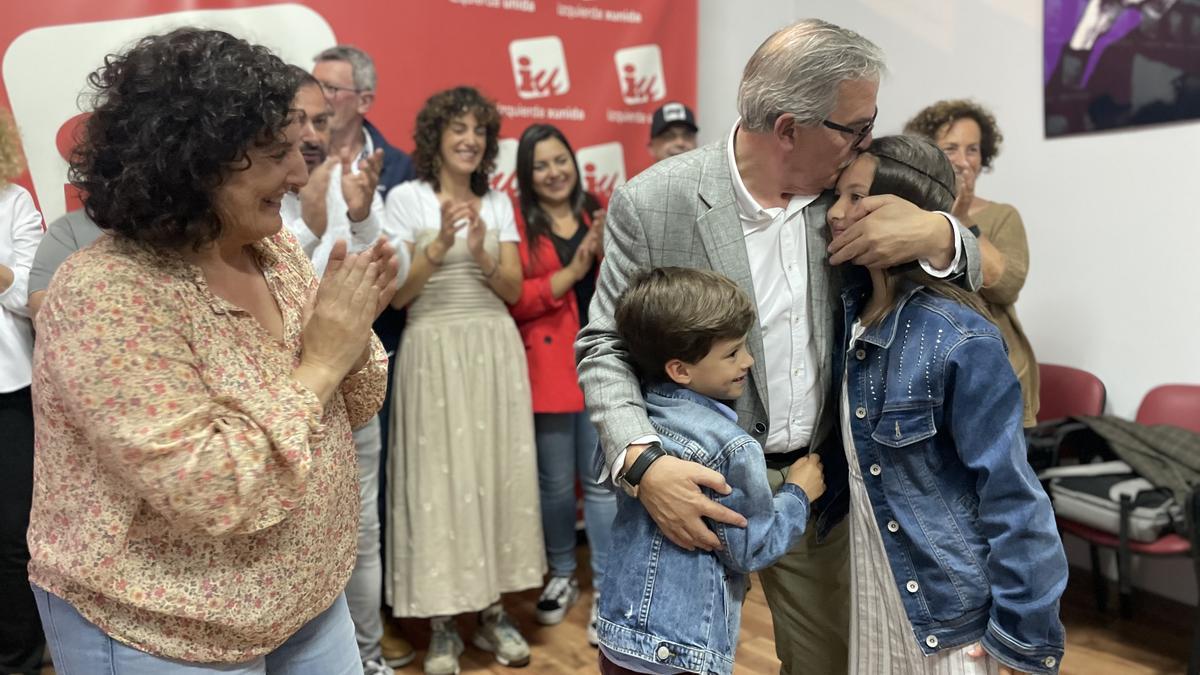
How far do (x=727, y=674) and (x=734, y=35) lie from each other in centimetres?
348

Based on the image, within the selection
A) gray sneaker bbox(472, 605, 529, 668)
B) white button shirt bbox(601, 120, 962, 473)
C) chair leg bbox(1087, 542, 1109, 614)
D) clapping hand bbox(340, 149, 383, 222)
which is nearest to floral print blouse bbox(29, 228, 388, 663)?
white button shirt bbox(601, 120, 962, 473)

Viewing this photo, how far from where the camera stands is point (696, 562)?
4.37 ft

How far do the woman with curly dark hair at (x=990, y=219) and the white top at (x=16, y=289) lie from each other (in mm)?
2580

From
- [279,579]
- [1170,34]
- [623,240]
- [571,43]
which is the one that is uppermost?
[571,43]

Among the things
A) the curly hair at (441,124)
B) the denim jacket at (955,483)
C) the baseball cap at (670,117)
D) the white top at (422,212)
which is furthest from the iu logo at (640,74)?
the denim jacket at (955,483)

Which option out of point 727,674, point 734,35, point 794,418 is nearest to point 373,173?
point 794,418

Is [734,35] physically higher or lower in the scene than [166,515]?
higher

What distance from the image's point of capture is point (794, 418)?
5.08ft

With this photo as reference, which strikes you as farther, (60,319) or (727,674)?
(727,674)

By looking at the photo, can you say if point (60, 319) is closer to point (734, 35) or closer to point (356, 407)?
point (356, 407)

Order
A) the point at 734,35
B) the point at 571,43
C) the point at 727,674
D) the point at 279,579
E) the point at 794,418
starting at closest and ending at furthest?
the point at 279,579 < the point at 727,674 < the point at 794,418 < the point at 571,43 < the point at 734,35

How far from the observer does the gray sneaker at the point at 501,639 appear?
2793 mm

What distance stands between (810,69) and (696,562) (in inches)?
31.8

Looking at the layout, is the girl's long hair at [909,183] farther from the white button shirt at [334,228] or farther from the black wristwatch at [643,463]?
the white button shirt at [334,228]
